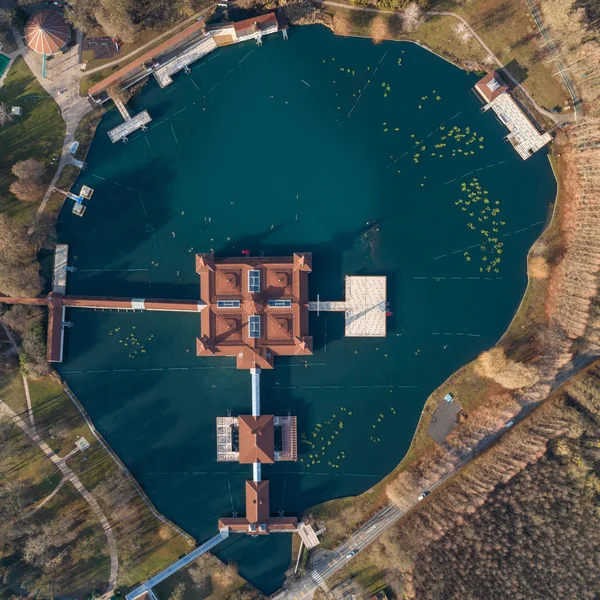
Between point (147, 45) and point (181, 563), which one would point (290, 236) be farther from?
point (181, 563)

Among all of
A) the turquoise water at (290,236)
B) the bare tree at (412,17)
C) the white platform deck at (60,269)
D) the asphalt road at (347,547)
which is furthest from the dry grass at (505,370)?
the white platform deck at (60,269)

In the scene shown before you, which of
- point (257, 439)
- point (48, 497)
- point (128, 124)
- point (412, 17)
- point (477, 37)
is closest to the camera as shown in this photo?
point (257, 439)

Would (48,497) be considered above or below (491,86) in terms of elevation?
below

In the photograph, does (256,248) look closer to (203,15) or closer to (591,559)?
(203,15)

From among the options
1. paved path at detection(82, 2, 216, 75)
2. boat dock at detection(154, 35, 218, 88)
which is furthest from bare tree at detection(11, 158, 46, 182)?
boat dock at detection(154, 35, 218, 88)

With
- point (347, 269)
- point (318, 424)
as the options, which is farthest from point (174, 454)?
point (347, 269)

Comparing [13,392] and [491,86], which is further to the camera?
[13,392]

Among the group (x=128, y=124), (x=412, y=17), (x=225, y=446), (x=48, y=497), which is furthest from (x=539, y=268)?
(x=48, y=497)
